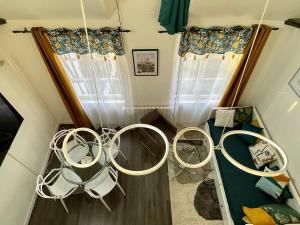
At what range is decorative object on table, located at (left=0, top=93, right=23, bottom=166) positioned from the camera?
2400 mm

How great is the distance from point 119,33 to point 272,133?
2657 mm

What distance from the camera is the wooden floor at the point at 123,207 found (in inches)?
118

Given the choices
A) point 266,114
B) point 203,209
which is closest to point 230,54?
point 266,114

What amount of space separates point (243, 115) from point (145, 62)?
1900mm

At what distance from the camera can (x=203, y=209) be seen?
3.09 m

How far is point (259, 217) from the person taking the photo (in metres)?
2.40

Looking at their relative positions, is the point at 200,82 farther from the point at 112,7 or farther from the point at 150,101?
the point at 112,7

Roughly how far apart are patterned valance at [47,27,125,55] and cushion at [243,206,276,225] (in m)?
2.57

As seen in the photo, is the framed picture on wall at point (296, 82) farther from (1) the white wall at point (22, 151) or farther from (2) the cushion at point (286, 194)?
(1) the white wall at point (22, 151)

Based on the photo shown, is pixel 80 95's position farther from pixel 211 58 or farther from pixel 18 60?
pixel 211 58

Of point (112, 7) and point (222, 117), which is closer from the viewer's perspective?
point (112, 7)

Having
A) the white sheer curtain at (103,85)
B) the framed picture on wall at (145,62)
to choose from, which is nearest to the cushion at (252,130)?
the framed picture on wall at (145,62)

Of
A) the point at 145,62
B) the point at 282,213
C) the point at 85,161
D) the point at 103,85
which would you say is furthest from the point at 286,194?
the point at 103,85

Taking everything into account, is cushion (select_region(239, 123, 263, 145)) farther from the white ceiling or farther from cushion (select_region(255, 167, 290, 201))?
the white ceiling
